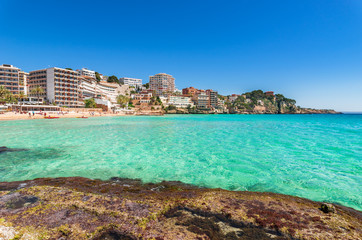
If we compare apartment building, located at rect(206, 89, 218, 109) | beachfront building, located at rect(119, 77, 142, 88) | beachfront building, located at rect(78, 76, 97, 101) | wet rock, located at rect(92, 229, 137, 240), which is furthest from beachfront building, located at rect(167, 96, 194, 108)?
wet rock, located at rect(92, 229, 137, 240)

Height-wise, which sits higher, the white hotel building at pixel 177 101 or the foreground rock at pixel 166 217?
the white hotel building at pixel 177 101

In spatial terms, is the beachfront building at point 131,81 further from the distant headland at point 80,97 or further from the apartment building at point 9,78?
the apartment building at point 9,78

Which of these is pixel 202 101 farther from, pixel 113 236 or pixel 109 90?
pixel 113 236

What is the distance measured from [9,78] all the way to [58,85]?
22.7m

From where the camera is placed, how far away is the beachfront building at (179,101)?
Answer: 14300cm

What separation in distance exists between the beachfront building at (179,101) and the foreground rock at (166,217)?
137 meters

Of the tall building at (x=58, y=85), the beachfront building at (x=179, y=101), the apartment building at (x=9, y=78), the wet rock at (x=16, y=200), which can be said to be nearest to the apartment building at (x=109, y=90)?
the tall building at (x=58, y=85)

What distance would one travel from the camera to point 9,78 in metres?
85.4

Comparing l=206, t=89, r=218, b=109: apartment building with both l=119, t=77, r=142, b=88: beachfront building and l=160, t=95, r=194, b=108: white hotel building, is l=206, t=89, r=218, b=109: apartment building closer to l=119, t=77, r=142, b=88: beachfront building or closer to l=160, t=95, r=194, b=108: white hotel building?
l=160, t=95, r=194, b=108: white hotel building

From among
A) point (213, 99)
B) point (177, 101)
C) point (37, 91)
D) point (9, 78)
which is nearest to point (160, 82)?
point (177, 101)

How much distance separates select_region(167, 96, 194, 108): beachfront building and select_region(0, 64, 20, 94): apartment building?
89150 mm

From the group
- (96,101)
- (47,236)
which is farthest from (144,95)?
(47,236)

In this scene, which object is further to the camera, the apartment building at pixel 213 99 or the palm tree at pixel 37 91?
the apartment building at pixel 213 99

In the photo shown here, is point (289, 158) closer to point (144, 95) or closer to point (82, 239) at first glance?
point (82, 239)
